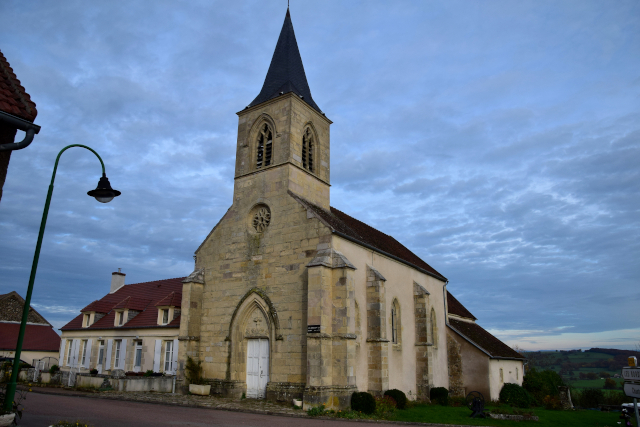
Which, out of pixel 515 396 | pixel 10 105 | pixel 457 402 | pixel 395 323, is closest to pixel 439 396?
pixel 457 402

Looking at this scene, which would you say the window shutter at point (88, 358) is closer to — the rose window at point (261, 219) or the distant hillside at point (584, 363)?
the rose window at point (261, 219)

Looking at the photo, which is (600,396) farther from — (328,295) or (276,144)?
(276,144)

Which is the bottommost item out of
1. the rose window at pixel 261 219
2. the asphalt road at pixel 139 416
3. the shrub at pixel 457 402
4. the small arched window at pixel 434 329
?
the shrub at pixel 457 402

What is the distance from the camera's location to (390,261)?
2244cm

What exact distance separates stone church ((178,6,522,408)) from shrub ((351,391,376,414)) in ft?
0.96

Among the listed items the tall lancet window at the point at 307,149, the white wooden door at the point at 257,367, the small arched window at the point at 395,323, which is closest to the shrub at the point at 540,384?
the small arched window at the point at 395,323

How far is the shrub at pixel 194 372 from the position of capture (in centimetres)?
2020

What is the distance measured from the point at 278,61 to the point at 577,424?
21.3 metres

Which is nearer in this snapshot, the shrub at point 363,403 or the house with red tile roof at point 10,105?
the house with red tile roof at point 10,105

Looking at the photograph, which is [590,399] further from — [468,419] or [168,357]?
[168,357]

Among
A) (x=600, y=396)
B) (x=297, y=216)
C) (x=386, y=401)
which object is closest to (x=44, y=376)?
(x=297, y=216)

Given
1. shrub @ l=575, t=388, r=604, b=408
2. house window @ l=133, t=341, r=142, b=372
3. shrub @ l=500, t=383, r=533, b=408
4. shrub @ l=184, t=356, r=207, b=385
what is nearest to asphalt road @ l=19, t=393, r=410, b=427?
shrub @ l=184, t=356, r=207, b=385

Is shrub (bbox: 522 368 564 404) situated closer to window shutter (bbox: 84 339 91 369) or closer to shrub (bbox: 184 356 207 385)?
shrub (bbox: 184 356 207 385)

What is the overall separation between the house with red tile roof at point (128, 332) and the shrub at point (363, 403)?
508 inches
